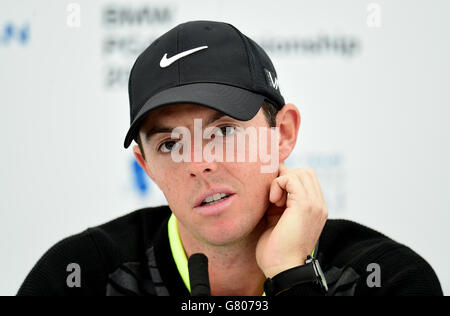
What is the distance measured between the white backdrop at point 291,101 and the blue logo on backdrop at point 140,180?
0.05 ft

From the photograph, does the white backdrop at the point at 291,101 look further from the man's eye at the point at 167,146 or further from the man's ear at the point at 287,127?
the man's eye at the point at 167,146

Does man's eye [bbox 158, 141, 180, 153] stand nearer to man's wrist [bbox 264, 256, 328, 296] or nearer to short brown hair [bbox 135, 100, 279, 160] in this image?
short brown hair [bbox 135, 100, 279, 160]

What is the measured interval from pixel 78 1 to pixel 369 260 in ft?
5.94

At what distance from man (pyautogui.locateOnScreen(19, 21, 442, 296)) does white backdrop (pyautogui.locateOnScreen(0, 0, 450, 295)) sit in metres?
0.93

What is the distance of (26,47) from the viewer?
2.31m

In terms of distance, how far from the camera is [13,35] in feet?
7.58

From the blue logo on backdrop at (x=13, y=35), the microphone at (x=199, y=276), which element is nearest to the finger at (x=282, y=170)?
the microphone at (x=199, y=276)

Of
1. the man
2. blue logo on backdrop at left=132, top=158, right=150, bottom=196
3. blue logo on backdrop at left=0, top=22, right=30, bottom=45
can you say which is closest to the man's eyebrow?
the man

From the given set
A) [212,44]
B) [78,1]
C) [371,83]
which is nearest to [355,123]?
[371,83]

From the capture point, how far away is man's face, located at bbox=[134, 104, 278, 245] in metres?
1.09

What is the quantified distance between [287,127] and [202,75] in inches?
13.0

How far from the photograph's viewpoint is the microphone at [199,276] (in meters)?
0.91

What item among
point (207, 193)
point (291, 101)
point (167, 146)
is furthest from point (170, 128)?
point (291, 101)
